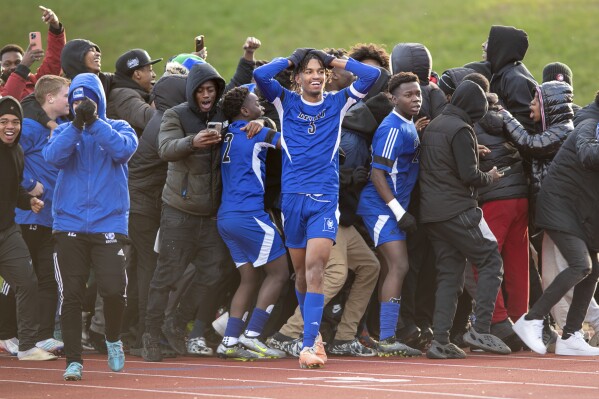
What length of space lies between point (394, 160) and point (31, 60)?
12.9ft

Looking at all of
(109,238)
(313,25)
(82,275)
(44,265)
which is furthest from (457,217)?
(313,25)

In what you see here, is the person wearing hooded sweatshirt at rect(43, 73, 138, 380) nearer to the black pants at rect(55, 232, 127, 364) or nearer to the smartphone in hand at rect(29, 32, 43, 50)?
the black pants at rect(55, 232, 127, 364)

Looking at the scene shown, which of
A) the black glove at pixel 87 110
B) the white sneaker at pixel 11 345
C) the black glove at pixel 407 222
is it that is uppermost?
the black glove at pixel 87 110

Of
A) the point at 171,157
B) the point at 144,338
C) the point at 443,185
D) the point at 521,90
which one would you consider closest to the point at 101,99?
the point at 171,157

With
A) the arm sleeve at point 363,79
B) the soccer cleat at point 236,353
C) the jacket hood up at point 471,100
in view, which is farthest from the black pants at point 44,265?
the jacket hood up at point 471,100

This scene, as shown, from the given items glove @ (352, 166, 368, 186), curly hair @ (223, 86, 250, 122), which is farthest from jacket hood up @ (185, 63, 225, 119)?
glove @ (352, 166, 368, 186)

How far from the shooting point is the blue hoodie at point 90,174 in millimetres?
10734

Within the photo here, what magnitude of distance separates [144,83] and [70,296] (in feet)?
12.7

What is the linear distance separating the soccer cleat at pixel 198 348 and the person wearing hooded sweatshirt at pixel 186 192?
602 mm

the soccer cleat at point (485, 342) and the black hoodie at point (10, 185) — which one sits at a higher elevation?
the black hoodie at point (10, 185)

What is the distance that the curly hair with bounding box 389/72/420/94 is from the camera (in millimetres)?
12539

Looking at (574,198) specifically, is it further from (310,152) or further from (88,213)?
(88,213)

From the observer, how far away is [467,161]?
12.3 m

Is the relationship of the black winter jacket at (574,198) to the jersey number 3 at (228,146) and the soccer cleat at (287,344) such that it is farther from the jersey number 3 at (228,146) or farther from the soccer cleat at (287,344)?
the jersey number 3 at (228,146)
